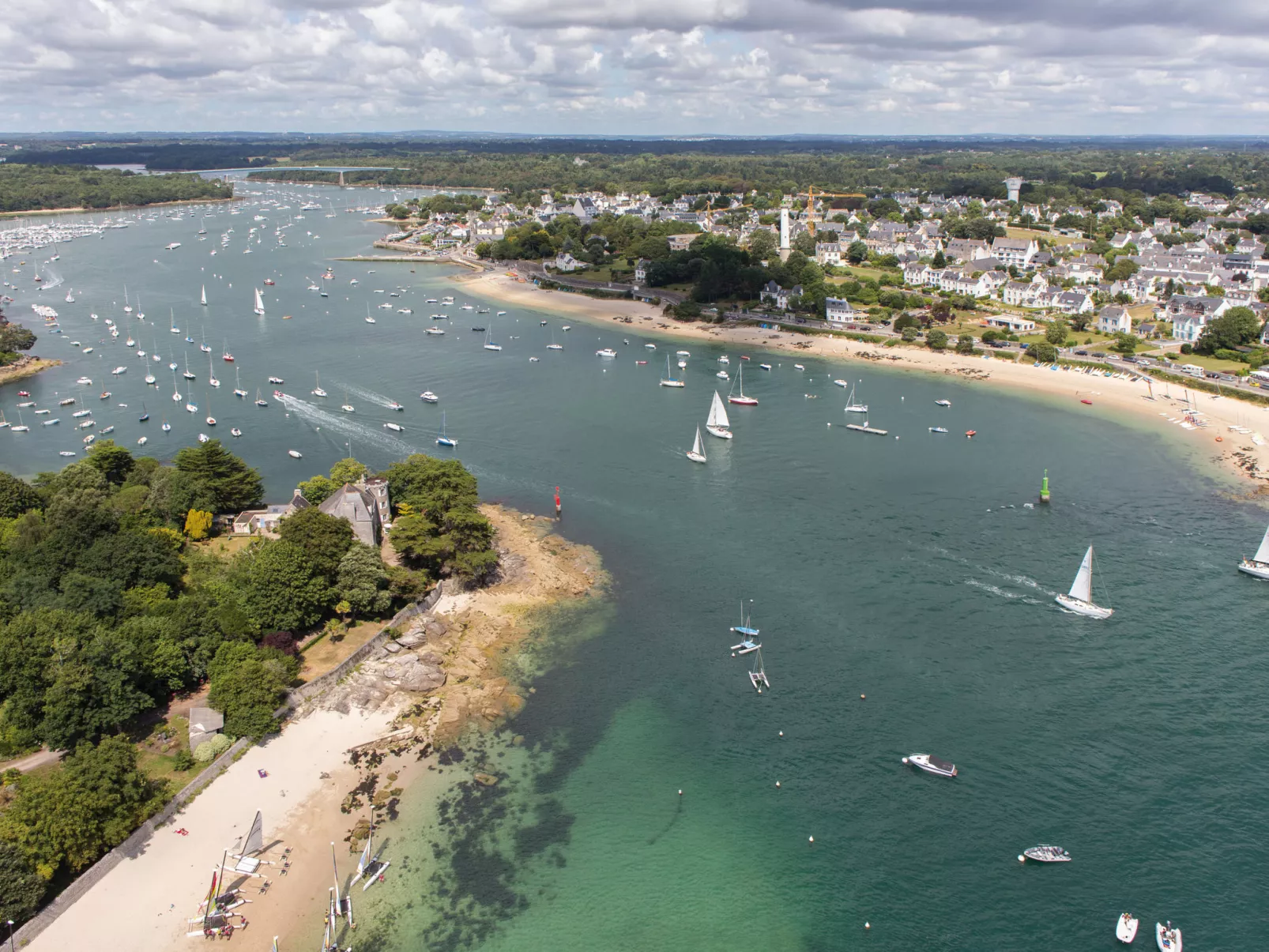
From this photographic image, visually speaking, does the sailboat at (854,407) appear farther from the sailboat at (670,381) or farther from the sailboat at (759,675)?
the sailboat at (759,675)

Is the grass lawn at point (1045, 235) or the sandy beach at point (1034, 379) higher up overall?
the grass lawn at point (1045, 235)

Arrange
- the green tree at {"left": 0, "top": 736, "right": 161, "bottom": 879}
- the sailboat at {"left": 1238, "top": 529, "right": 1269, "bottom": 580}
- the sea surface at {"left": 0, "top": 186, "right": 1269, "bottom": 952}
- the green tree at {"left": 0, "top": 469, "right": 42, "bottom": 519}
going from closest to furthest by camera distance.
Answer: the green tree at {"left": 0, "top": 736, "right": 161, "bottom": 879}
the sea surface at {"left": 0, "top": 186, "right": 1269, "bottom": 952}
the sailboat at {"left": 1238, "top": 529, "right": 1269, "bottom": 580}
the green tree at {"left": 0, "top": 469, "right": 42, "bottom": 519}

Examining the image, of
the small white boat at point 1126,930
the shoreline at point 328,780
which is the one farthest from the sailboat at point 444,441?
the small white boat at point 1126,930

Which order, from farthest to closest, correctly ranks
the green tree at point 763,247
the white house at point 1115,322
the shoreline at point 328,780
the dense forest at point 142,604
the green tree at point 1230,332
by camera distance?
1. the green tree at point 763,247
2. the white house at point 1115,322
3. the green tree at point 1230,332
4. the dense forest at point 142,604
5. the shoreline at point 328,780

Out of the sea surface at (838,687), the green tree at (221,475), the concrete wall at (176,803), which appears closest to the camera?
the concrete wall at (176,803)

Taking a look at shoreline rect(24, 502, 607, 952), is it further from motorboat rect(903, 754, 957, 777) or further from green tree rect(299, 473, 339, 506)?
motorboat rect(903, 754, 957, 777)

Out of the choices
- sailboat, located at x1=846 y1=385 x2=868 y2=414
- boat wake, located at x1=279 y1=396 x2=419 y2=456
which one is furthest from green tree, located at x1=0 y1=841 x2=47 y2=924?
sailboat, located at x1=846 y1=385 x2=868 y2=414
